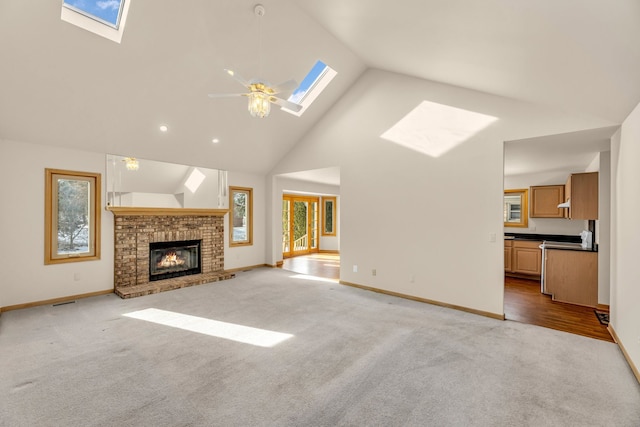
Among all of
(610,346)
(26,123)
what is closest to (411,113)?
(610,346)

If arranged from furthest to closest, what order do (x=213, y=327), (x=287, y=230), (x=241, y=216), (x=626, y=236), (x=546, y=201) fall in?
(x=287, y=230) < (x=241, y=216) < (x=546, y=201) < (x=213, y=327) < (x=626, y=236)

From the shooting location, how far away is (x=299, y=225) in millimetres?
10062

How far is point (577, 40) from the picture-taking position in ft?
7.07

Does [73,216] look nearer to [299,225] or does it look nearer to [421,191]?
[421,191]

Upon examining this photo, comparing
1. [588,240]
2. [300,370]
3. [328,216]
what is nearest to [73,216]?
[300,370]

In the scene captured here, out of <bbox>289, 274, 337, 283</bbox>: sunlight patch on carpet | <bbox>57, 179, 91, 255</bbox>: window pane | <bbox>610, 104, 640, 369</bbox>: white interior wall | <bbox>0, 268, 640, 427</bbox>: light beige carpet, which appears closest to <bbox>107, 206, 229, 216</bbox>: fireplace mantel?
<bbox>57, 179, 91, 255</bbox>: window pane

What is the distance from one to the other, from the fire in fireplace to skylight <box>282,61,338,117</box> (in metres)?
3.76

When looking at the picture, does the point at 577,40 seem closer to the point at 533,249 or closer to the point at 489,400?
the point at 489,400

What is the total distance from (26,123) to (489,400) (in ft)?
20.9

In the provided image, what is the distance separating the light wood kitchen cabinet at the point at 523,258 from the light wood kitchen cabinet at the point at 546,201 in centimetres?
73

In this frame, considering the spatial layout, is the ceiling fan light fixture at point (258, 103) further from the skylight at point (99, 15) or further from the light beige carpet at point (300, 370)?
the light beige carpet at point (300, 370)

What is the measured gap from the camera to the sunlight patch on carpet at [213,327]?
10.6 feet

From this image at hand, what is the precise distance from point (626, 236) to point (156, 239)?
7.10 metres

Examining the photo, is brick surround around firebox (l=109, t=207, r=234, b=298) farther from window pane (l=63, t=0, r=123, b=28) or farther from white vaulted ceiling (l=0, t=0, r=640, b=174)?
window pane (l=63, t=0, r=123, b=28)
